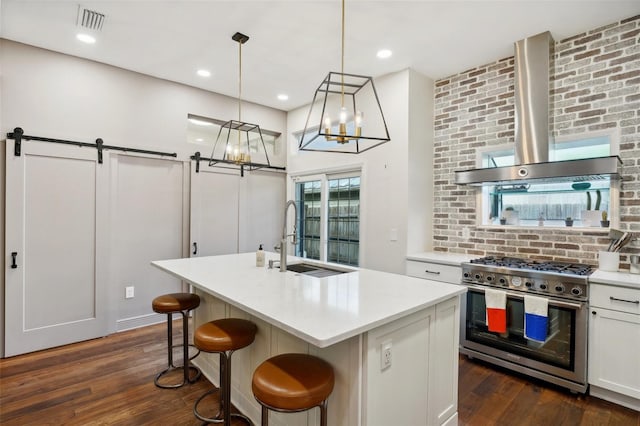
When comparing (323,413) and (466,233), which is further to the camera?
(466,233)

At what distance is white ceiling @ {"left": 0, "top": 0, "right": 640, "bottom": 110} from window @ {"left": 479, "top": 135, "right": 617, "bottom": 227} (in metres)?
1.05

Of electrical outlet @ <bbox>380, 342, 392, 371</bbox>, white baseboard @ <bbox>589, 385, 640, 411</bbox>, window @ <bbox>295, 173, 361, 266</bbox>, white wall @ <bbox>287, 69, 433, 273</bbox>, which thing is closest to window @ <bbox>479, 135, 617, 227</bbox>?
white wall @ <bbox>287, 69, 433, 273</bbox>

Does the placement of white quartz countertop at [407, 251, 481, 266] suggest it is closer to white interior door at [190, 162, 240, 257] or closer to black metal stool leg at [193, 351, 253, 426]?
black metal stool leg at [193, 351, 253, 426]

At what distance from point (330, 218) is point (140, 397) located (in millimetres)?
3135

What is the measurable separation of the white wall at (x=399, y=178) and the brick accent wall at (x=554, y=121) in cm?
22

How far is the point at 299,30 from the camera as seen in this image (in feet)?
9.90

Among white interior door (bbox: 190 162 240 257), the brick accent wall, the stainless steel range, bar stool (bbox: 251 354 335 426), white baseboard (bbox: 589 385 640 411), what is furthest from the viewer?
white interior door (bbox: 190 162 240 257)

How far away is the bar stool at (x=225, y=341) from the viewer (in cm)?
194

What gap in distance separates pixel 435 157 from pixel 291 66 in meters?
2.07

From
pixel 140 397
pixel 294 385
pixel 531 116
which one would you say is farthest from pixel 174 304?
pixel 531 116

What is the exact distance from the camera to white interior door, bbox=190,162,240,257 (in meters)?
4.38

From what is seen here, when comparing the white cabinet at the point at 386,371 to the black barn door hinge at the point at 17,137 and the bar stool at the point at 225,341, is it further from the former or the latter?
the black barn door hinge at the point at 17,137

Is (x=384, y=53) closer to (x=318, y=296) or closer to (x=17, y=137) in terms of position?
(x=318, y=296)

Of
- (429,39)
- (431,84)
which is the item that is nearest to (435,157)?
(431,84)
